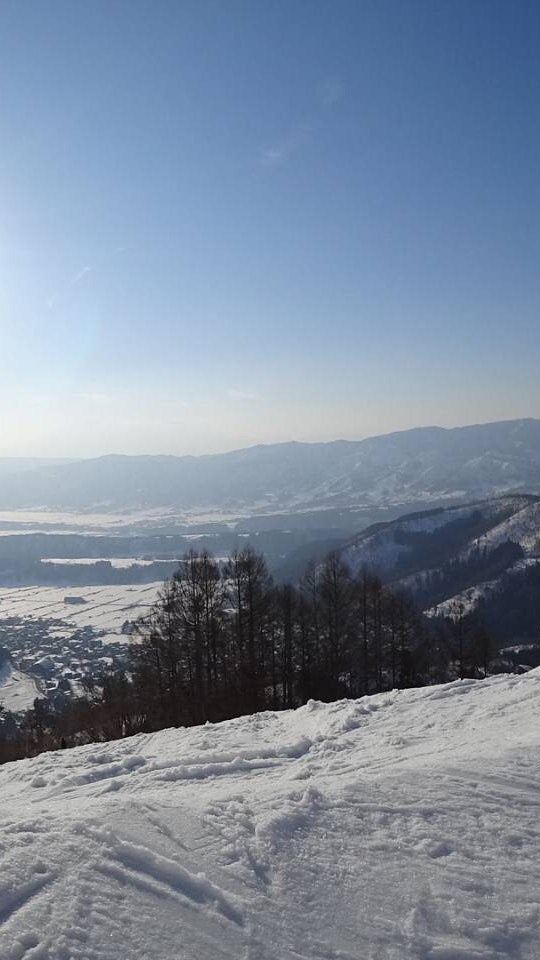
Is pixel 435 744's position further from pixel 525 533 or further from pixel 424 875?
pixel 525 533

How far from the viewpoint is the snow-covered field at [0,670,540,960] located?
3857mm

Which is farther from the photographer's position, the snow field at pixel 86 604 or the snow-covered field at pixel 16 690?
the snow field at pixel 86 604

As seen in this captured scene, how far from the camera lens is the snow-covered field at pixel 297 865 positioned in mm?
3857

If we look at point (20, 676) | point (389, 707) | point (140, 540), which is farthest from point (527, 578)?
point (140, 540)

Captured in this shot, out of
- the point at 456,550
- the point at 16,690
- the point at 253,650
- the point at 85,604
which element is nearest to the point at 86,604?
the point at 85,604

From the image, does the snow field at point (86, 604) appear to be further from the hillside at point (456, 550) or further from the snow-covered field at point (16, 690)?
the hillside at point (456, 550)

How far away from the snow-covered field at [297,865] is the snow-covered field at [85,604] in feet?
318

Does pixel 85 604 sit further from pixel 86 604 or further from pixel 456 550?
pixel 456 550

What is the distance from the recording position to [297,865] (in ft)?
15.5

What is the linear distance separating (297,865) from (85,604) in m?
129

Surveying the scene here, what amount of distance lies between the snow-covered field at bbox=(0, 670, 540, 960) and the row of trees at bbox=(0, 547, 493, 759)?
44.5ft

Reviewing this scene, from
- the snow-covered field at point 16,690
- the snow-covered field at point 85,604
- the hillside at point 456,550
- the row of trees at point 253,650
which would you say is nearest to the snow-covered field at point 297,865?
the row of trees at point 253,650

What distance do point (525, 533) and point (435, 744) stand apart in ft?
371

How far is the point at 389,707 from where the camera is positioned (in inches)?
452
